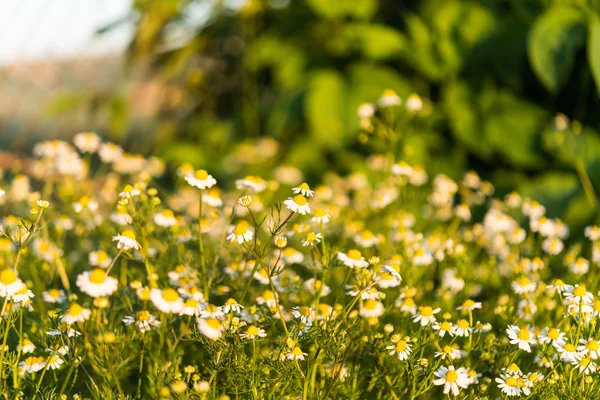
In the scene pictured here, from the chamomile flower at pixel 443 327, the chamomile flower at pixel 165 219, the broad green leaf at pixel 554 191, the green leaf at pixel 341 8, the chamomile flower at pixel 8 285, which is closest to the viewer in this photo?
the chamomile flower at pixel 8 285

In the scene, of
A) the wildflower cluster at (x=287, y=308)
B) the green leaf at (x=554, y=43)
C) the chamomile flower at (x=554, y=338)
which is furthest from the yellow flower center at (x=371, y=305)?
the green leaf at (x=554, y=43)

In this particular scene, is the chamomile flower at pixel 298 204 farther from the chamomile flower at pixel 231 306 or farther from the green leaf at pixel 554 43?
the green leaf at pixel 554 43

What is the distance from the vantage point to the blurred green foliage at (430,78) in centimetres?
245

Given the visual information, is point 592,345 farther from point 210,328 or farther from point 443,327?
point 210,328

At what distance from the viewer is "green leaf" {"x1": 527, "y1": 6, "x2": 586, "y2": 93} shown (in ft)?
7.41

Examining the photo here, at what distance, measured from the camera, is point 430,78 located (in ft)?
9.61

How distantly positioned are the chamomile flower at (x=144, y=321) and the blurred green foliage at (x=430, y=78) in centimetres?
114

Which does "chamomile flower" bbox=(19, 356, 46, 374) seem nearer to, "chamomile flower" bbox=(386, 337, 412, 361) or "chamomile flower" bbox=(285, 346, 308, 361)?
"chamomile flower" bbox=(285, 346, 308, 361)

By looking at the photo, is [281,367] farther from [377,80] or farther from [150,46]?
[150,46]

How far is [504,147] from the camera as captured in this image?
2631 mm

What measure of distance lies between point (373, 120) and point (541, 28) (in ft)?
2.11

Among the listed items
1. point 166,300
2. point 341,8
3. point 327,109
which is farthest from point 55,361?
point 341,8

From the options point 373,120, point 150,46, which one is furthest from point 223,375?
point 150,46

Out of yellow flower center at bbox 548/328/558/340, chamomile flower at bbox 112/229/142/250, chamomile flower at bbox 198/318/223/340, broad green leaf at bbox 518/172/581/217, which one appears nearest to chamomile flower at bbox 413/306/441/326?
yellow flower center at bbox 548/328/558/340
